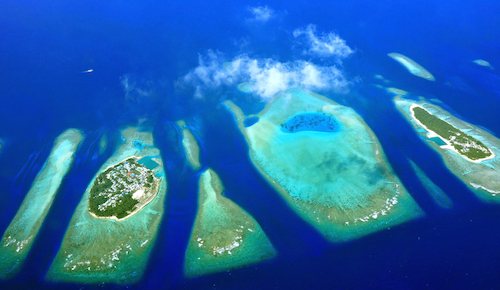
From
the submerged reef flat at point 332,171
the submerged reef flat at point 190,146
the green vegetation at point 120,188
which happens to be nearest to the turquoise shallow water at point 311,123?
the submerged reef flat at point 332,171

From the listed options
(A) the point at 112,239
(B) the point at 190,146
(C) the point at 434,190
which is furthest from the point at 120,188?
(C) the point at 434,190

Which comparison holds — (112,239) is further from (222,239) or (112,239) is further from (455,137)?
(455,137)

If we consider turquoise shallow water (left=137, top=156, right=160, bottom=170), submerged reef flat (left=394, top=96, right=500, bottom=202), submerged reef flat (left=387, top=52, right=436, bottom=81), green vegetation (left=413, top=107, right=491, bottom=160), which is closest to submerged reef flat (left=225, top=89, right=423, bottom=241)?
submerged reef flat (left=394, top=96, right=500, bottom=202)

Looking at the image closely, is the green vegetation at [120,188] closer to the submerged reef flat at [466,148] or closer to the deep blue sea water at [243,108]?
the deep blue sea water at [243,108]

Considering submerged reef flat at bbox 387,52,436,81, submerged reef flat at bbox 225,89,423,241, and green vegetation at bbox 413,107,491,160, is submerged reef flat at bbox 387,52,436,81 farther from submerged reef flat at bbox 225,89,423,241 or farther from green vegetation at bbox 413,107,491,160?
submerged reef flat at bbox 225,89,423,241

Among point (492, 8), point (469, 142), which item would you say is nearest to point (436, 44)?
point (492, 8)

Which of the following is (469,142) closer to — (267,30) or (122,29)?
(267,30)
